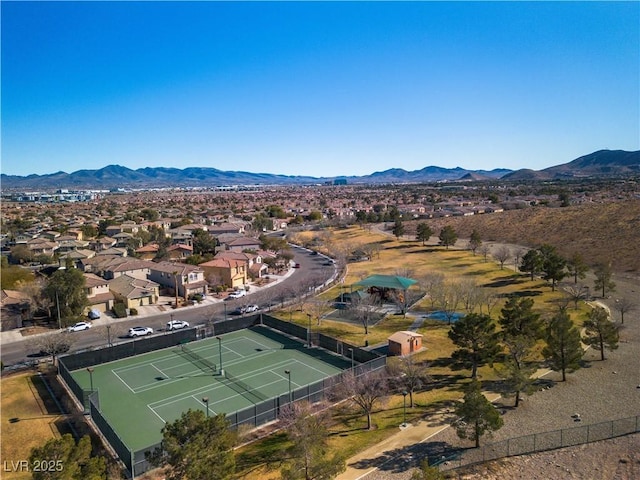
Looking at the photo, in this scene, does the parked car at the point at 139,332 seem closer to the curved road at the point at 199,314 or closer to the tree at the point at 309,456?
the curved road at the point at 199,314

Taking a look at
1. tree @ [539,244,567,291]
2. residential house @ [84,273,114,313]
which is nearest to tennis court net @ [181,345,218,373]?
residential house @ [84,273,114,313]

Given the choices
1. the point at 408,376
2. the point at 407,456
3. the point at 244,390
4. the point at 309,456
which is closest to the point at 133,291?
the point at 244,390

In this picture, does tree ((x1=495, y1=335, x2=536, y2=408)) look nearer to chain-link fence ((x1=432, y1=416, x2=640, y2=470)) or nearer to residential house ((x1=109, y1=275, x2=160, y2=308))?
chain-link fence ((x1=432, y1=416, x2=640, y2=470))

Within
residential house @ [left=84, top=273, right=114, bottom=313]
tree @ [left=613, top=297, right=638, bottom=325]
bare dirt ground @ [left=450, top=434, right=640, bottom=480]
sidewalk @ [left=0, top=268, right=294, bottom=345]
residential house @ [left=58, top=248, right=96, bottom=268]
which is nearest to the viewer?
bare dirt ground @ [left=450, top=434, right=640, bottom=480]

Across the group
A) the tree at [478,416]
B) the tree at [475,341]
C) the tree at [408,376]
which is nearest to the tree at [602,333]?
the tree at [475,341]

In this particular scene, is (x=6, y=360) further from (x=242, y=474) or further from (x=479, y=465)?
(x=479, y=465)

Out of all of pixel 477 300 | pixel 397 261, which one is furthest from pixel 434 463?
pixel 397 261
